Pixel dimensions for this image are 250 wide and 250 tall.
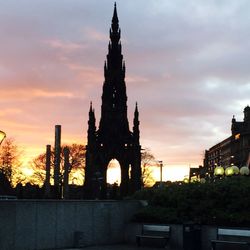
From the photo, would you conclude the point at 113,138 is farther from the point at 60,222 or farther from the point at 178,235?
the point at 60,222

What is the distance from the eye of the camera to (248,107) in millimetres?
145750

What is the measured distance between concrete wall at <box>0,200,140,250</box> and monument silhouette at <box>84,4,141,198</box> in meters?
65.4

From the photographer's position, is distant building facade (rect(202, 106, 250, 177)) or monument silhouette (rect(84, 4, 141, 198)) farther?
distant building facade (rect(202, 106, 250, 177))

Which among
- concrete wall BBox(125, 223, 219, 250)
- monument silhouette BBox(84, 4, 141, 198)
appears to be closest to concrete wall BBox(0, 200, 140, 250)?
concrete wall BBox(125, 223, 219, 250)

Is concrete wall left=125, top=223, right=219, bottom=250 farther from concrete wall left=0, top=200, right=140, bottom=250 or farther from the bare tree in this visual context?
the bare tree

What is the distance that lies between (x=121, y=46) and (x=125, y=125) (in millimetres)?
17842

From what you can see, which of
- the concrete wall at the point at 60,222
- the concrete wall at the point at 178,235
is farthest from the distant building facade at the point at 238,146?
the concrete wall at the point at 60,222

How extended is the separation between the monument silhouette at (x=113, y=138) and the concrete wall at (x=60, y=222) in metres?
65.4

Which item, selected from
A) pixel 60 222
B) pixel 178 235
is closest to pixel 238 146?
pixel 178 235

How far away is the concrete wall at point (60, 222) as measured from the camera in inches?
749

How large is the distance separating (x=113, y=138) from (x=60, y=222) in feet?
242

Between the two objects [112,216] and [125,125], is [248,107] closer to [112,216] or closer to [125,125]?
[125,125]

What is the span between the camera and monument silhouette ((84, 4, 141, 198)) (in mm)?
93812

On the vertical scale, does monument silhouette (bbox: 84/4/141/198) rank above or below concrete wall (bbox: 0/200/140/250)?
above
